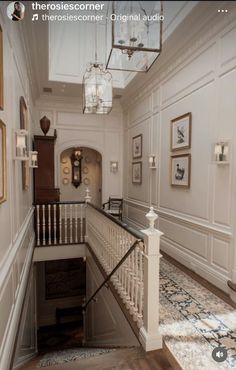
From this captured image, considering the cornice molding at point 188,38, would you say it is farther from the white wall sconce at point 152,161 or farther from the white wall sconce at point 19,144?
the white wall sconce at point 19,144

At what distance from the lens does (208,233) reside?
3.56 metres

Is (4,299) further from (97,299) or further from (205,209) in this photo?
(205,209)

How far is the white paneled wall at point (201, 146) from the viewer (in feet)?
10.3

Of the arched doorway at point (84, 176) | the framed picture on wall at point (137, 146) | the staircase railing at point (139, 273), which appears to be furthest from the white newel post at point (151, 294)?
the arched doorway at point (84, 176)

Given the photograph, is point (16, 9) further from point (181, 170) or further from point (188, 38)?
point (181, 170)

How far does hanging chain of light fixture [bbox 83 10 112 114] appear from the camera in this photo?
166 inches

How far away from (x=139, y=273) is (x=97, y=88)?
3213 mm

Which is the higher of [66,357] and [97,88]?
[97,88]

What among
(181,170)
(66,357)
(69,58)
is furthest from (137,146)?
(66,357)

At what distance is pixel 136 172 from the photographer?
6633mm

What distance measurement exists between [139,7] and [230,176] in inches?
86.0

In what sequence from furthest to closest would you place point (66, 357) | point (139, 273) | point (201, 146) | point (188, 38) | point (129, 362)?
point (188, 38)
point (201, 146)
point (66, 357)
point (139, 273)
point (129, 362)

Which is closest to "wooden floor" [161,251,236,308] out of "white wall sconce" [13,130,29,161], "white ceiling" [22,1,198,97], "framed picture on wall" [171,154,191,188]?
"framed picture on wall" [171,154,191,188]

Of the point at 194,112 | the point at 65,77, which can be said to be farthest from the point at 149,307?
the point at 65,77
